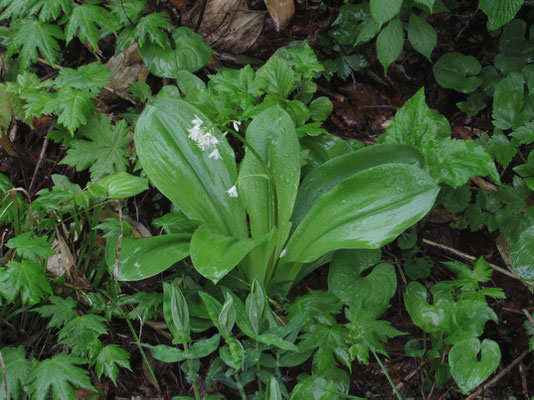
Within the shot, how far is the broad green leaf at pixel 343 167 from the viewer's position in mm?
1903

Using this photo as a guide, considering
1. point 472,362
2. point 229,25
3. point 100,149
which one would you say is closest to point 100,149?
point 100,149

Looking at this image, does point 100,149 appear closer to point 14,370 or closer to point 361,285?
point 14,370

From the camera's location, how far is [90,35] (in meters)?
2.32

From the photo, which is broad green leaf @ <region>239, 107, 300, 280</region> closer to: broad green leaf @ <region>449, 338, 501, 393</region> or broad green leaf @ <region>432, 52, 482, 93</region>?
broad green leaf @ <region>449, 338, 501, 393</region>

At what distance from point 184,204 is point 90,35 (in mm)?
1045

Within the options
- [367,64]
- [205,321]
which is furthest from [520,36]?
[205,321]

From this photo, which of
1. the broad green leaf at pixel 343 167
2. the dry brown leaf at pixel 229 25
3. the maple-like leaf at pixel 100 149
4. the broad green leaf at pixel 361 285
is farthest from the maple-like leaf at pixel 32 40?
the broad green leaf at pixel 361 285

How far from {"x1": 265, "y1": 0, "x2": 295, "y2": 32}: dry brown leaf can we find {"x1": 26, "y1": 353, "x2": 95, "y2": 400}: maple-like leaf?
7.13 ft

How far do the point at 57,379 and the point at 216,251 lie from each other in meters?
0.66

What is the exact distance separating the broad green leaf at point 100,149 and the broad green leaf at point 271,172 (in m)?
0.72

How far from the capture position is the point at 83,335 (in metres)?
1.72

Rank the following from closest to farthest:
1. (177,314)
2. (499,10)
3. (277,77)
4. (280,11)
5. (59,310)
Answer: (177,314) → (59,310) → (499,10) → (277,77) → (280,11)

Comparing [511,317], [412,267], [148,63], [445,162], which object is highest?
[148,63]

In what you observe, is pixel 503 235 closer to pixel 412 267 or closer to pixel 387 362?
pixel 412 267
